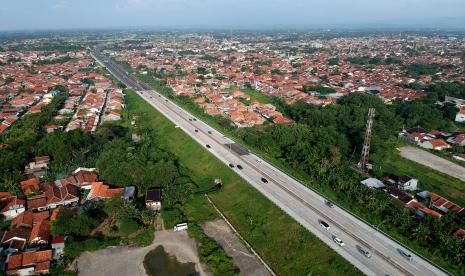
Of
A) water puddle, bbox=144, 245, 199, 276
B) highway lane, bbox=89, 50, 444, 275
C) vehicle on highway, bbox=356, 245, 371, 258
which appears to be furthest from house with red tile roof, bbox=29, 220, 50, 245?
vehicle on highway, bbox=356, 245, 371, 258

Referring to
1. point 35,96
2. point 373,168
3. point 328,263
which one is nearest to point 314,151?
point 373,168

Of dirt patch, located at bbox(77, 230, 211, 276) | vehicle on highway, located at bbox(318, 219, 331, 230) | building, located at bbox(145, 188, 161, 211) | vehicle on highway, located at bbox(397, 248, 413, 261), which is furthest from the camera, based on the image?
building, located at bbox(145, 188, 161, 211)

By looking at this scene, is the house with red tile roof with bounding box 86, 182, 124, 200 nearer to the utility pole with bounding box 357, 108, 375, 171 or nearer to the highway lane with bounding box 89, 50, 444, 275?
the highway lane with bounding box 89, 50, 444, 275

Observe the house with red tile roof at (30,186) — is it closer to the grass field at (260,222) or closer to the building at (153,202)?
the building at (153,202)

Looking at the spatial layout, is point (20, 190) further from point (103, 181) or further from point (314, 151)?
point (314, 151)

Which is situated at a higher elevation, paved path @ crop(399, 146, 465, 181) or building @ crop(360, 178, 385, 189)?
building @ crop(360, 178, 385, 189)

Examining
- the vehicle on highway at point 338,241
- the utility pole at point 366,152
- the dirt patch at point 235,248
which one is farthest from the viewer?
the utility pole at point 366,152

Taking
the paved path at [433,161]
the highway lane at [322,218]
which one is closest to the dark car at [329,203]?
the highway lane at [322,218]
